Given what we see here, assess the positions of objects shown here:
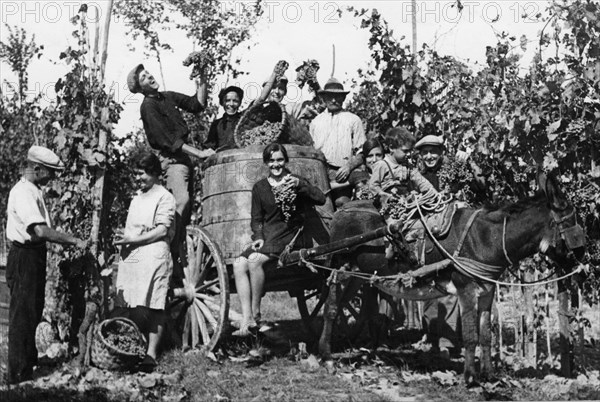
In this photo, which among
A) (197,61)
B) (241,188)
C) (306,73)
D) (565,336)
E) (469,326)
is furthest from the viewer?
(306,73)

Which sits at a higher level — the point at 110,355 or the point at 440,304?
the point at 440,304

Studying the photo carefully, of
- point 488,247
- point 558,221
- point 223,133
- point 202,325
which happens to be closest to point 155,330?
point 202,325

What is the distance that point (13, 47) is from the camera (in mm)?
21781

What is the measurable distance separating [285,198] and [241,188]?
2.60 feet

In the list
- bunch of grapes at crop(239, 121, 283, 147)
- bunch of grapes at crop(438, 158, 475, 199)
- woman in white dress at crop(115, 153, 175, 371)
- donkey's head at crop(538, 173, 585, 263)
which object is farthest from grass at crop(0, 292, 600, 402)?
bunch of grapes at crop(239, 121, 283, 147)

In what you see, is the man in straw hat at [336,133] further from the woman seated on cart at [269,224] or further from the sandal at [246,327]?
the sandal at [246,327]

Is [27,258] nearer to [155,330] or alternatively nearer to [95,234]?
[95,234]

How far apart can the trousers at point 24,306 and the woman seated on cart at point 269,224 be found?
1827 mm

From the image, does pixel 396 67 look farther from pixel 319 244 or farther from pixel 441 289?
pixel 441 289

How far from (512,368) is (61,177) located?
464 cm

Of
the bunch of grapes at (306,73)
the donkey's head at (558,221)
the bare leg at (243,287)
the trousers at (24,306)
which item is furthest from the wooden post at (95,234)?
the donkey's head at (558,221)

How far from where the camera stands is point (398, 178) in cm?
757

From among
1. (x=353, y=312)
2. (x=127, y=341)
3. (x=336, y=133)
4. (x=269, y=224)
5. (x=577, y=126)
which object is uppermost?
(x=336, y=133)

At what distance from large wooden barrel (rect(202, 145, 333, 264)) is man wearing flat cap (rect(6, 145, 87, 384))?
64.2 inches
